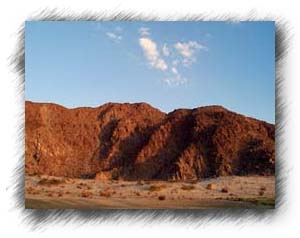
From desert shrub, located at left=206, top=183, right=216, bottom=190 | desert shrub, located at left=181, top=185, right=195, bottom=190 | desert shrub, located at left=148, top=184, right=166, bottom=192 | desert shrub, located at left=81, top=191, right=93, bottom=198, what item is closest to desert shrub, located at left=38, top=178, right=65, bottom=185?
desert shrub, located at left=81, top=191, right=93, bottom=198

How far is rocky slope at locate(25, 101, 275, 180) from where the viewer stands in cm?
826

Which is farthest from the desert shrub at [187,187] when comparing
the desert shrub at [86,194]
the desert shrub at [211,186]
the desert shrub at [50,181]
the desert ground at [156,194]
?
the desert shrub at [50,181]

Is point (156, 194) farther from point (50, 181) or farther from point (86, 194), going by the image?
point (50, 181)

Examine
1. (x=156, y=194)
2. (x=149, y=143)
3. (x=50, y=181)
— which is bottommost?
(x=156, y=194)

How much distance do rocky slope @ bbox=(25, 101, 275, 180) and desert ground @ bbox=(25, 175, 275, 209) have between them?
8 cm

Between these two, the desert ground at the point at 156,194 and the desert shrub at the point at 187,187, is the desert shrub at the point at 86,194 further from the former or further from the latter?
the desert shrub at the point at 187,187

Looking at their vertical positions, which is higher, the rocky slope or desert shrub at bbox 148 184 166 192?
the rocky slope

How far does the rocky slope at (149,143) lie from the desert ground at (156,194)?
80 mm

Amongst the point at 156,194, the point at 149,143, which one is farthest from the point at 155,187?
the point at 149,143

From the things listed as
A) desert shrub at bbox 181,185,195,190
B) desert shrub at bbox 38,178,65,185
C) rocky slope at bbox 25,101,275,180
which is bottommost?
desert shrub at bbox 181,185,195,190

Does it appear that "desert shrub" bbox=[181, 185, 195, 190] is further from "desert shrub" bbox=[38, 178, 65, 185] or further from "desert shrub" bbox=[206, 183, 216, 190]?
"desert shrub" bbox=[38, 178, 65, 185]

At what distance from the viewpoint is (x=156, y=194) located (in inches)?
324

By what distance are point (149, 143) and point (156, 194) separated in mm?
486

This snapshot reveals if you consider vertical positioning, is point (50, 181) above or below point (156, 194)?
above
